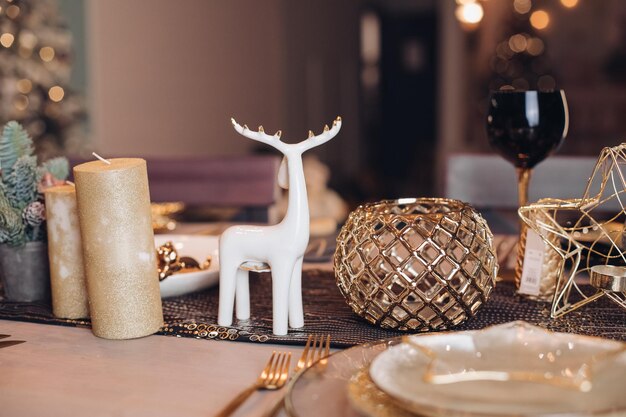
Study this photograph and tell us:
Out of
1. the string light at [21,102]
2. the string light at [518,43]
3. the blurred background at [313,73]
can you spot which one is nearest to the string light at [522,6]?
the blurred background at [313,73]

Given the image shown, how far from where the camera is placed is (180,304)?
2.96 ft

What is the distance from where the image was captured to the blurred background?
3.01 metres

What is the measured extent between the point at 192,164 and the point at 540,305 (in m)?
1.13

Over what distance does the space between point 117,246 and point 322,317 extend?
0.79 ft

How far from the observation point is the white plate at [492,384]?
1.57 ft

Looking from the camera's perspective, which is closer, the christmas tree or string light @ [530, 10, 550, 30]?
the christmas tree

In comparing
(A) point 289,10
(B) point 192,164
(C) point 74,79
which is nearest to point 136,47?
(C) point 74,79

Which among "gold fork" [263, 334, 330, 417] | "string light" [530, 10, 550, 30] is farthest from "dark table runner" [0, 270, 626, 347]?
"string light" [530, 10, 550, 30]

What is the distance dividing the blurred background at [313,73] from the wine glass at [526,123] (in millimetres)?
823

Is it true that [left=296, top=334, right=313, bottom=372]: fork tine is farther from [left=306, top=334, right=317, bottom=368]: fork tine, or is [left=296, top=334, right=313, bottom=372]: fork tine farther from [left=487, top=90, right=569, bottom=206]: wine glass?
[left=487, top=90, right=569, bottom=206]: wine glass

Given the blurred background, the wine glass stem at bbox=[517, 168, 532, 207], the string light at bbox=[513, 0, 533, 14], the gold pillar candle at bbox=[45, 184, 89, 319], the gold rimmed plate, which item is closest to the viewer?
the gold rimmed plate

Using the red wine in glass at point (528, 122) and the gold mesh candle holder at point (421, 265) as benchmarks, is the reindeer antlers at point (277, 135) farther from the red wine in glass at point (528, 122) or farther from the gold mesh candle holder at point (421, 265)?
the red wine in glass at point (528, 122)

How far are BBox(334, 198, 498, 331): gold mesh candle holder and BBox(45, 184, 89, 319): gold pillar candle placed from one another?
1.03 feet

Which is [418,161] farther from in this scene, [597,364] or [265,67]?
[597,364]
